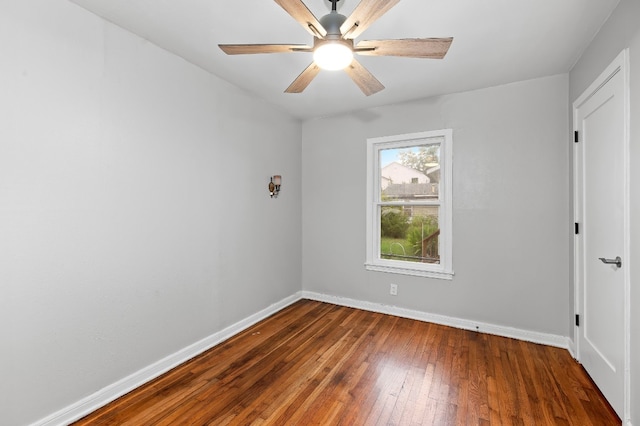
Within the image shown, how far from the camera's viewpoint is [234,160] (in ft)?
10.5

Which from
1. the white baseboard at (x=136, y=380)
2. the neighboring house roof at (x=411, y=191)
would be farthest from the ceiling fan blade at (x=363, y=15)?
the white baseboard at (x=136, y=380)

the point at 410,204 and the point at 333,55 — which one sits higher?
the point at 333,55

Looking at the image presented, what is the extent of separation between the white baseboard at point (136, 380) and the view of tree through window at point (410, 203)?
1.99m

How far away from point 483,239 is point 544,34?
193 centimetres

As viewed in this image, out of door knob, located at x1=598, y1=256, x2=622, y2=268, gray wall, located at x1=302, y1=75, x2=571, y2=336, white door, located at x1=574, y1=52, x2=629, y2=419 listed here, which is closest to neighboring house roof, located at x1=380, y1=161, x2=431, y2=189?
gray wall, located at x1=302, y1=75, x2=571, y2=336

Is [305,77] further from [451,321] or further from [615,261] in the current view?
[451,321]

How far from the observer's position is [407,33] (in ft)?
7.18

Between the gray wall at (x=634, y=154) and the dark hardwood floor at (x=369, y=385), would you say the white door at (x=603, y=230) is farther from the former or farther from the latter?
the dark hardwood floor at (x=369, y=385)

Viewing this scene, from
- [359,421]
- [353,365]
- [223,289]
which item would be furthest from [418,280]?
[223,289]

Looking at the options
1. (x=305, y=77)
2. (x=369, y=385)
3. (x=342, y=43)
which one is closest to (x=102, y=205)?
(x=305, y=77)

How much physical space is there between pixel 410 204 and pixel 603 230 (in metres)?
1.82

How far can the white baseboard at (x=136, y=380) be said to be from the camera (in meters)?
1.85

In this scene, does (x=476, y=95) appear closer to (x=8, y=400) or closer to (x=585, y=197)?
(x=585, y=197)

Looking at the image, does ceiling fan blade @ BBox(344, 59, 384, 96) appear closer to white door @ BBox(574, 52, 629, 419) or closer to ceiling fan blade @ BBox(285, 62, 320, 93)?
ceiling fan blade @ BBox(285, 62, 320, 93)
